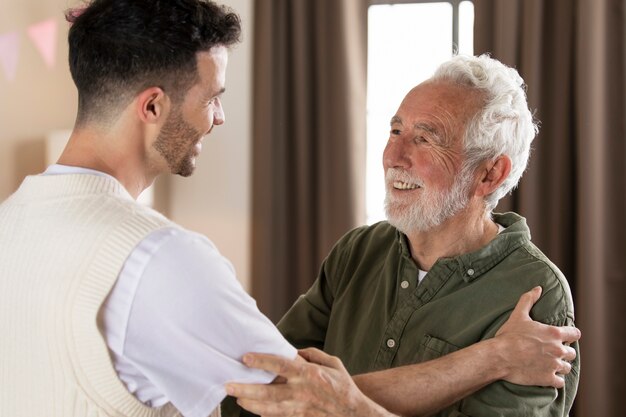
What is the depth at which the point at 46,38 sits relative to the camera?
8.75ft

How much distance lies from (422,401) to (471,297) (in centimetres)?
32

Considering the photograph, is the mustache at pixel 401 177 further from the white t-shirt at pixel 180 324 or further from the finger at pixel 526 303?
the white t-shirt at pixel 180 324

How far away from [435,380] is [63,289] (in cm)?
78

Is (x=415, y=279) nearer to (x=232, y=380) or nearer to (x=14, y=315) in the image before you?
(x=232, y=380)

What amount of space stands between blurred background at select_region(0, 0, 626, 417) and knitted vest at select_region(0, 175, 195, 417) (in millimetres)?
2328

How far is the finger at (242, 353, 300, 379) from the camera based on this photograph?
4.22 ft

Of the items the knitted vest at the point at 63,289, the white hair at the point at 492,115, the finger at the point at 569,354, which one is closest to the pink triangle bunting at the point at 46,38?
the white hair at the point at 492,115

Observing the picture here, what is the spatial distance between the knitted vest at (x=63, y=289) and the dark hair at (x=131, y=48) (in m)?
0.16

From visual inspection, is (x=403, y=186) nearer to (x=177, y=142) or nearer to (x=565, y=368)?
(x=565, y=368)

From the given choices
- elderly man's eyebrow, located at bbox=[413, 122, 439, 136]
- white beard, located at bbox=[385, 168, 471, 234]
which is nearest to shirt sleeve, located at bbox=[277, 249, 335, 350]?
white beard, located at bbox=[385, 168, 471, 234]

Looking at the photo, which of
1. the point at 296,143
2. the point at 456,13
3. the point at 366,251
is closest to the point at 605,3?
the point at 456,13

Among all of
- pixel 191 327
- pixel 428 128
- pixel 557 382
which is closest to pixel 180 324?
pixel 191 327

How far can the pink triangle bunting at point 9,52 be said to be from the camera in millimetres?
2426

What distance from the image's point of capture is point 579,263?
11.6 ft
